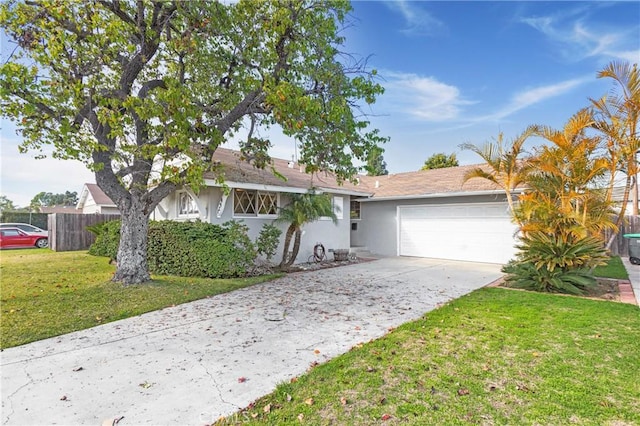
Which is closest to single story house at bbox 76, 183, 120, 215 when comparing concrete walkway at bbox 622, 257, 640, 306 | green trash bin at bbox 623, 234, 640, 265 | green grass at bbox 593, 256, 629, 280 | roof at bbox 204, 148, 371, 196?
roof at bbox 204, 148, 371, 196

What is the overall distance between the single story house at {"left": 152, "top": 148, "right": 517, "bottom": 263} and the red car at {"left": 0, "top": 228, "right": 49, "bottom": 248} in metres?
10.6

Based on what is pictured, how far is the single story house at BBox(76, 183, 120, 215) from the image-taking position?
79.7 feet

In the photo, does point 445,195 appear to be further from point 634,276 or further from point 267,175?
point 267,175

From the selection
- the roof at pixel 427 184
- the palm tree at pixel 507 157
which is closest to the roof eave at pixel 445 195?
the roof at pixel 427 184

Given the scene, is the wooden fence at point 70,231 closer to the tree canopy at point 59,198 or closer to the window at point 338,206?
the window at point 338,206

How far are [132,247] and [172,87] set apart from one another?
4066 millimetres

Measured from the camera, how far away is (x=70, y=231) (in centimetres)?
1681

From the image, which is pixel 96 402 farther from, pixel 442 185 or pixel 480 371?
pixel 442 185

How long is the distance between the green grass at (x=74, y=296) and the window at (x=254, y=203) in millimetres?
2764

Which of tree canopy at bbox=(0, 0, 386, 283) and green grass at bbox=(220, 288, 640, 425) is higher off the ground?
tree canopy at bbox=(0, 0, 386, 283)

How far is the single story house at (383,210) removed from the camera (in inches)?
441

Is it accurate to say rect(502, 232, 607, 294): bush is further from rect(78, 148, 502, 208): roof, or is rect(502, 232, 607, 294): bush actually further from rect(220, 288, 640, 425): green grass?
rect(78, 148, 502, 208): roof

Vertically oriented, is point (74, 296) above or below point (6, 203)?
below

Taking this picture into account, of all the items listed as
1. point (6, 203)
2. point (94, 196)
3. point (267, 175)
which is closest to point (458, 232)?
point (267, 175)
